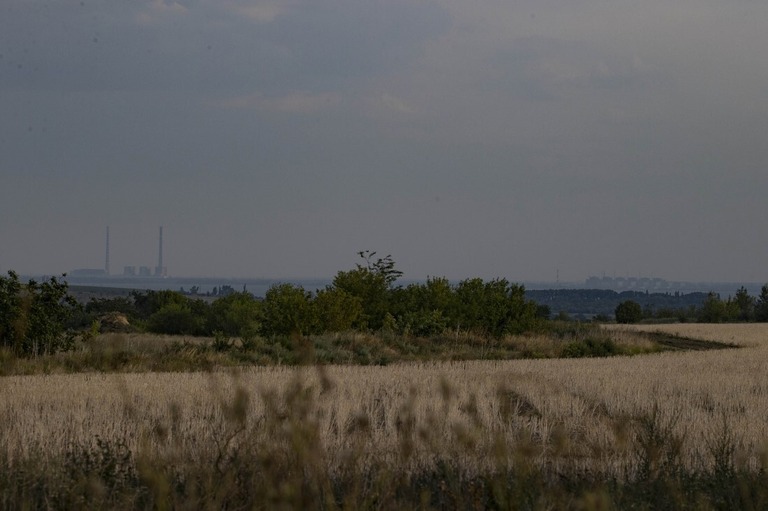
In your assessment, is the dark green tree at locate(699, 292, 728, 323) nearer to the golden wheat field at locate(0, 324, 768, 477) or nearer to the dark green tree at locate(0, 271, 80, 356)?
the golden wheat field at locate(0, 324, 768, 477)

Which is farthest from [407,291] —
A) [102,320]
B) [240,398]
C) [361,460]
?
[240,398]

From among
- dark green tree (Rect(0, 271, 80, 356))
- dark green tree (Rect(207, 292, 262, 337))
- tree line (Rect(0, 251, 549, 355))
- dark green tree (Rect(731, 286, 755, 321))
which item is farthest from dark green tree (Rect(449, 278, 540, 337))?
dark green tree (Rect(731, 286, 755, 321))

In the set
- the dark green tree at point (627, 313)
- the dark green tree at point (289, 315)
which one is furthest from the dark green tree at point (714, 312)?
the dark green tree at point (289, 315)

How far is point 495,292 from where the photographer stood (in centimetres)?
3488

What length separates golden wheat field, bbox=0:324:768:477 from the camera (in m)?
6.53

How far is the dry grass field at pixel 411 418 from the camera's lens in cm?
608

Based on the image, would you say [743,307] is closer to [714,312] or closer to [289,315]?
[714,312]

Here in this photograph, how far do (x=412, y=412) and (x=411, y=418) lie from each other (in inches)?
123

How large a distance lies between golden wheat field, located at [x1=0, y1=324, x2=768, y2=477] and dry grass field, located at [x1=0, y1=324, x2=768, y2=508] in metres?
0.03

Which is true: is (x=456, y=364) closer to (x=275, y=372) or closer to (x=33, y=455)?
(x=275, y=372)

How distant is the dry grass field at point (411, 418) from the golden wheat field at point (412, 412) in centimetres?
3

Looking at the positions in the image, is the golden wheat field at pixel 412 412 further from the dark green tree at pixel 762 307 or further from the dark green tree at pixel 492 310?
the dark green tree at pixel 762 307

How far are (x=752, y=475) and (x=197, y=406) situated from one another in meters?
6.59

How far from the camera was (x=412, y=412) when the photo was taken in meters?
10.3
